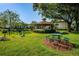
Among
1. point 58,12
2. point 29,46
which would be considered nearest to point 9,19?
point 29,46

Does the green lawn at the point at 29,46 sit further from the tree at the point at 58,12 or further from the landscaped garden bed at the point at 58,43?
the tree at the point at 58,12

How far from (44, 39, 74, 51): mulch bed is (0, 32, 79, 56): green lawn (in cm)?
3

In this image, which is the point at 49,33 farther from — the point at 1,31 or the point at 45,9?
the point at 1,31

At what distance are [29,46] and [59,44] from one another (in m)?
0.28

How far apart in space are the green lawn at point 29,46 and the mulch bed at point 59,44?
3 centimetres

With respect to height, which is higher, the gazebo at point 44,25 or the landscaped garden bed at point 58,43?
the gazebo at point 44,25

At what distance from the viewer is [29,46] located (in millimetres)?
2143

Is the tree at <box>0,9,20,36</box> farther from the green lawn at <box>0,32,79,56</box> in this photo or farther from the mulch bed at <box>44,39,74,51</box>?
the mulch bed at <box>44,39,74,51</box>

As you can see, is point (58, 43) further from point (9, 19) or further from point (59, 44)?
point (9, 19)

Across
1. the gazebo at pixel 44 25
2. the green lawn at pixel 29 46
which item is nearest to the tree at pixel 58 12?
the gazebo at pixel 44 25

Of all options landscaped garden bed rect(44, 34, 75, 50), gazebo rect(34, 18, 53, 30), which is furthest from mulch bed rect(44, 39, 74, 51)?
gazebo rect(34, 18, 53, 30)

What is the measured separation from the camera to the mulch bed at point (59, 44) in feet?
7.05

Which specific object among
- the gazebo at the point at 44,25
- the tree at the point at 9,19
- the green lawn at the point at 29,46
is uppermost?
the tree at the point at 9,19

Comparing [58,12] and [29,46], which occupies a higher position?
[58,12]
